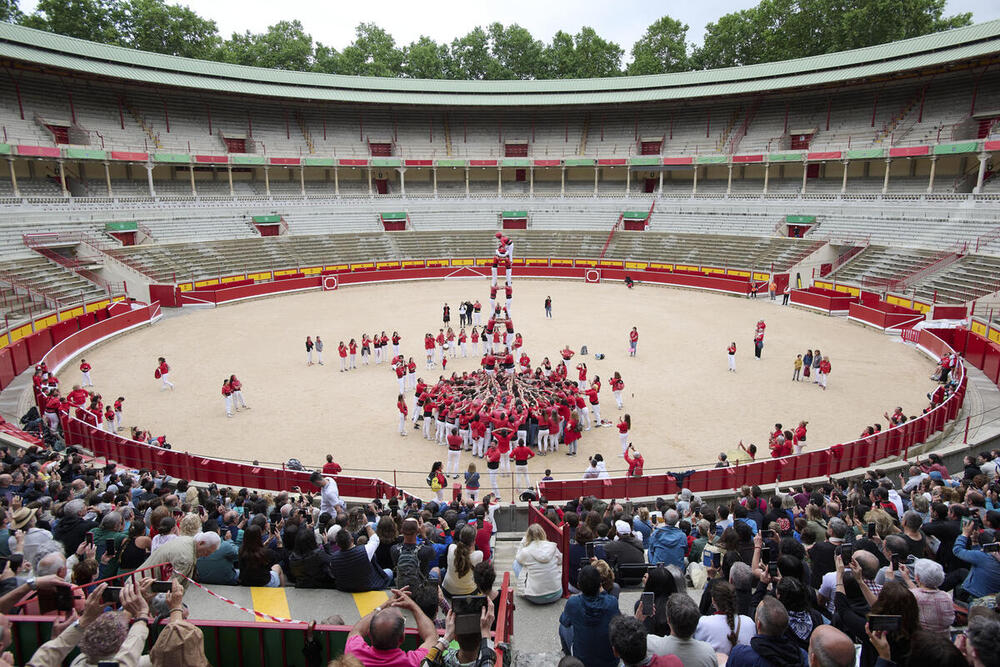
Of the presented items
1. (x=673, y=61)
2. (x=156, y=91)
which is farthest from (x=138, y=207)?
(x=673, y=61)

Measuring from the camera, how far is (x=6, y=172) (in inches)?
1756

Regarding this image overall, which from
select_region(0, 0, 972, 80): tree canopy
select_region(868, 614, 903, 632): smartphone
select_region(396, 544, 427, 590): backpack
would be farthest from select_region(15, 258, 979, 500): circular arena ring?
select_region(0, 0, 972, 80): tree canopy

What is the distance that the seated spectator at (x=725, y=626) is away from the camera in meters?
5.49

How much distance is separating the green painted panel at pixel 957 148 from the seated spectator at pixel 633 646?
4933 centimetres

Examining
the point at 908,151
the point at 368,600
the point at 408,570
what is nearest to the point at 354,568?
the point at 368,600

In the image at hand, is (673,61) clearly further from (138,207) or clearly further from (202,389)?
(202,389)

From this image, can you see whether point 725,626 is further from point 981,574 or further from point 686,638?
point 981,574

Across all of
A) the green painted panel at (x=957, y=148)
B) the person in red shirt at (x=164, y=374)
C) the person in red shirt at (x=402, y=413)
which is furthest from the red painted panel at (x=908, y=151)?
the person in red shirt at (x=164, y=374)

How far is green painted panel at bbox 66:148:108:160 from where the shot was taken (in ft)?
145

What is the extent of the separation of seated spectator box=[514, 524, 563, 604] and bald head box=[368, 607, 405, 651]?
10.5 ft

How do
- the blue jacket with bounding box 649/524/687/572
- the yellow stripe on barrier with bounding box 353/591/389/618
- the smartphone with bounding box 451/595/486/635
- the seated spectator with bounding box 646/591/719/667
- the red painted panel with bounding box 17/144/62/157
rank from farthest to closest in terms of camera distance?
the red painted panel with bounding box 17/144/62/157
the blue jacket with bounding box 649/524/687/572
the yellow stripe on barrier with bounding box 353/591/389/618
the seated spectator with bounding box 646/591/719/667
the smartphone with bounding box 451/595/486/635

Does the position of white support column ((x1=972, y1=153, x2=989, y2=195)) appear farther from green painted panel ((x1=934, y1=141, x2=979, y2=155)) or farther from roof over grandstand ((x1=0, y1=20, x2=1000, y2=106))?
roof over grandstand ((x1=0, y1=20, x2=1000, y2=106))

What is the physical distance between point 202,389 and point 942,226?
44414 millimetres

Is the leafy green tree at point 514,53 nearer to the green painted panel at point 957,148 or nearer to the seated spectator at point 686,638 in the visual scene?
the green painted panel at point 957,148
